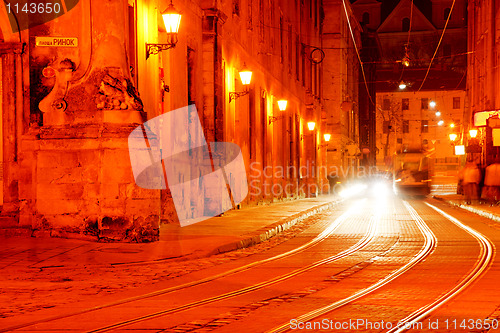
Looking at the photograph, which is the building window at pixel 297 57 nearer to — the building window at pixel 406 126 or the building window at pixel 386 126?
the building window at pixel 386 126

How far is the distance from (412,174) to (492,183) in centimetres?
1726

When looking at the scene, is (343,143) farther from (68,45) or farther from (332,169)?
(68,45)

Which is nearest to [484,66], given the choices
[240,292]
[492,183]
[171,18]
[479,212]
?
[492,183]

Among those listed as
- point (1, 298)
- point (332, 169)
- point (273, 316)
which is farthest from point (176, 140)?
point (332, 169)

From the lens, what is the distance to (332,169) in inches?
2290

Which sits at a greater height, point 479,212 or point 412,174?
point 412,174

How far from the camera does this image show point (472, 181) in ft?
103

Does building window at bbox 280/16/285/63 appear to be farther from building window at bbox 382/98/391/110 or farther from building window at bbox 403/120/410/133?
building window at bbox 403/120/410/133

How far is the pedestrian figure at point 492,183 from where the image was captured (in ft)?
95.3

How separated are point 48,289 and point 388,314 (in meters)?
4.35

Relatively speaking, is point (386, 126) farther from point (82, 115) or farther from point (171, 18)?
point (82, 115)

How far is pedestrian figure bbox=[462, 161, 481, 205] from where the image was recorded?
31.2 metres

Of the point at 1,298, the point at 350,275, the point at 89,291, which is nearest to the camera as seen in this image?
the point at 1,298

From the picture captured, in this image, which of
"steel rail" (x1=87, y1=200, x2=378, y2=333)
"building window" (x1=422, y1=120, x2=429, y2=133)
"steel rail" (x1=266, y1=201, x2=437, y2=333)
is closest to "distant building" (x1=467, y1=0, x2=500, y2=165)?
"steel rail" (x1=266, y1=201, x2=437, y2=333)
